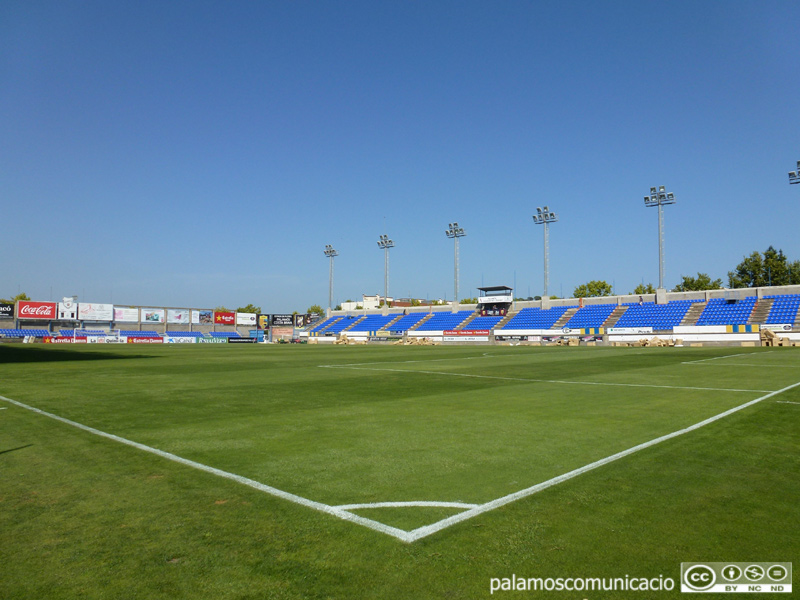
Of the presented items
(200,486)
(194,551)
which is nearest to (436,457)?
(200,486)

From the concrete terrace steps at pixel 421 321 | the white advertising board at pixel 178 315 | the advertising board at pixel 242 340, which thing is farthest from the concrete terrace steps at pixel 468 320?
the white advertising board at pixel 178 315

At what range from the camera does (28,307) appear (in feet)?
257

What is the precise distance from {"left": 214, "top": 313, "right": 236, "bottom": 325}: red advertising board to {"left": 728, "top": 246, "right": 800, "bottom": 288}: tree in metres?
90.3

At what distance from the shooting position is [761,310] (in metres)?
52.1

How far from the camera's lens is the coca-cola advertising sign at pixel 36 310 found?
7794 centimetres

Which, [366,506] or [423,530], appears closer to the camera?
[423,530]

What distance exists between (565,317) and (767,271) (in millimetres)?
39969

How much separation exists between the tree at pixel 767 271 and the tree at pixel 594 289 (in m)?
23.7

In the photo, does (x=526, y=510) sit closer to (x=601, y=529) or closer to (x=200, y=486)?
(x=601, y=529)

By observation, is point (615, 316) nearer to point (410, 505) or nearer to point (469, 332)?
point (469, 332)

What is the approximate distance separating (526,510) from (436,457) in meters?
2.21

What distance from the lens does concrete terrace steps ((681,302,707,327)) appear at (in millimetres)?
53812

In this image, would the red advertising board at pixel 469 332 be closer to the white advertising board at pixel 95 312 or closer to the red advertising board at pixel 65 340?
the red advertising board at pixel 65 340

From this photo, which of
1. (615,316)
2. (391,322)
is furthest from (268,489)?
(391,322)
